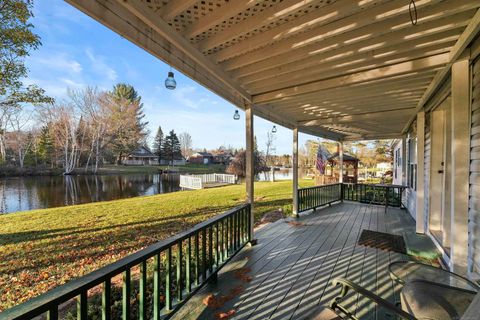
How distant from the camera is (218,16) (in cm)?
164

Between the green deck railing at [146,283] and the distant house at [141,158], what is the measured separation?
138 ft

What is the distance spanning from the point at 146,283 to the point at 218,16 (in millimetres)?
2158

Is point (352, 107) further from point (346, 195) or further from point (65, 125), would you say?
point (65, 125)

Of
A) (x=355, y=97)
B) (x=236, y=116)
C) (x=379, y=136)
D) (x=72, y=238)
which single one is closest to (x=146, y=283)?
(x=236, y=116)

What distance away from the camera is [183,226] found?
5453 mm

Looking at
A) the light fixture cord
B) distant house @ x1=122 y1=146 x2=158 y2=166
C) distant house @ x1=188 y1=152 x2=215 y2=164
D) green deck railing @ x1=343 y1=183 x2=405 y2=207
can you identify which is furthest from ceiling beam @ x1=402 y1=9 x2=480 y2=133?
distant house @ x1=188 y1=152 x2=215 y2=164

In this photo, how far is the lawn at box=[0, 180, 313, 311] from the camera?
315cm

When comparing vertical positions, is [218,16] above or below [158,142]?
below

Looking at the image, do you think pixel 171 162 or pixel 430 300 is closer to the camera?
pixel 430 300

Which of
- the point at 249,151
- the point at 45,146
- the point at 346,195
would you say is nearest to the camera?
the point at 249,151

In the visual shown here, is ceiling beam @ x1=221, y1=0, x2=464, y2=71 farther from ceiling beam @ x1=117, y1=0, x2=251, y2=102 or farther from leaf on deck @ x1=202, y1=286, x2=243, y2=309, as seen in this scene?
leaf on deck @ x1=202, y1=286, x2=243, y2=309

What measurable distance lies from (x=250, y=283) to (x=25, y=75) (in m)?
7.34

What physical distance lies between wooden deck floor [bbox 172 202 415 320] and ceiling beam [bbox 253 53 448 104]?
239 centimetres

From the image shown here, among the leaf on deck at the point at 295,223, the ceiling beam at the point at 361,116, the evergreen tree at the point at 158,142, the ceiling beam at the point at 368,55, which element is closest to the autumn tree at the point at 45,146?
the evergreen tree at the point at 158,142
